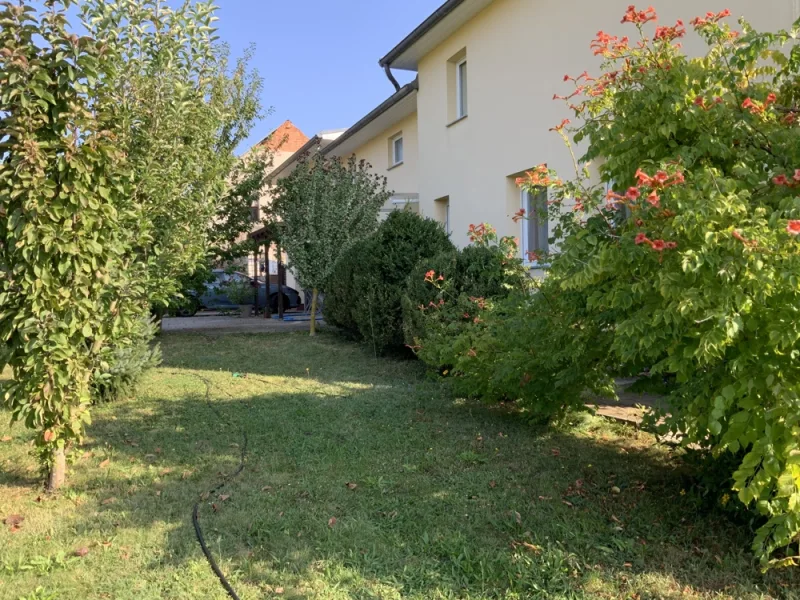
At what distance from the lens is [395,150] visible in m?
16.1

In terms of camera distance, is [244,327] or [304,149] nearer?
[244,327]

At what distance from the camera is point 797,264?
229 cm

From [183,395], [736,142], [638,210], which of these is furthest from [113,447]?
[736,142]

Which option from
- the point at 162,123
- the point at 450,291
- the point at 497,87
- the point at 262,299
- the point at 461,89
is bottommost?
the point at 262,299

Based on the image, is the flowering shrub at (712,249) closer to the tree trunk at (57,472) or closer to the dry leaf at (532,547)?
the dry leaf at (532,547)

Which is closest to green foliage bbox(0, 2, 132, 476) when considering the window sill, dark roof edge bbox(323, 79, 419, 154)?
the window sill

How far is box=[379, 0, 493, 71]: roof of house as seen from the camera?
984cm

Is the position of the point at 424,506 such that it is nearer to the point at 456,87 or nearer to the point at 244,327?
the point at 456,87

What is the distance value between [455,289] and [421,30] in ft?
18.0

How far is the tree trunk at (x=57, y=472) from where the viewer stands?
4330mm

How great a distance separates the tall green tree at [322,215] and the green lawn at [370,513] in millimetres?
6202

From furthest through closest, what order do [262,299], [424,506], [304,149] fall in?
[262,299] → [304,149] → [424,506]

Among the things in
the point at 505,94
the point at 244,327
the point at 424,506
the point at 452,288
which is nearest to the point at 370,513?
the point at 424,506

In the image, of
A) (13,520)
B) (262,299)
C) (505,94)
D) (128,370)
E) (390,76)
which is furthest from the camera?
(262,299)
